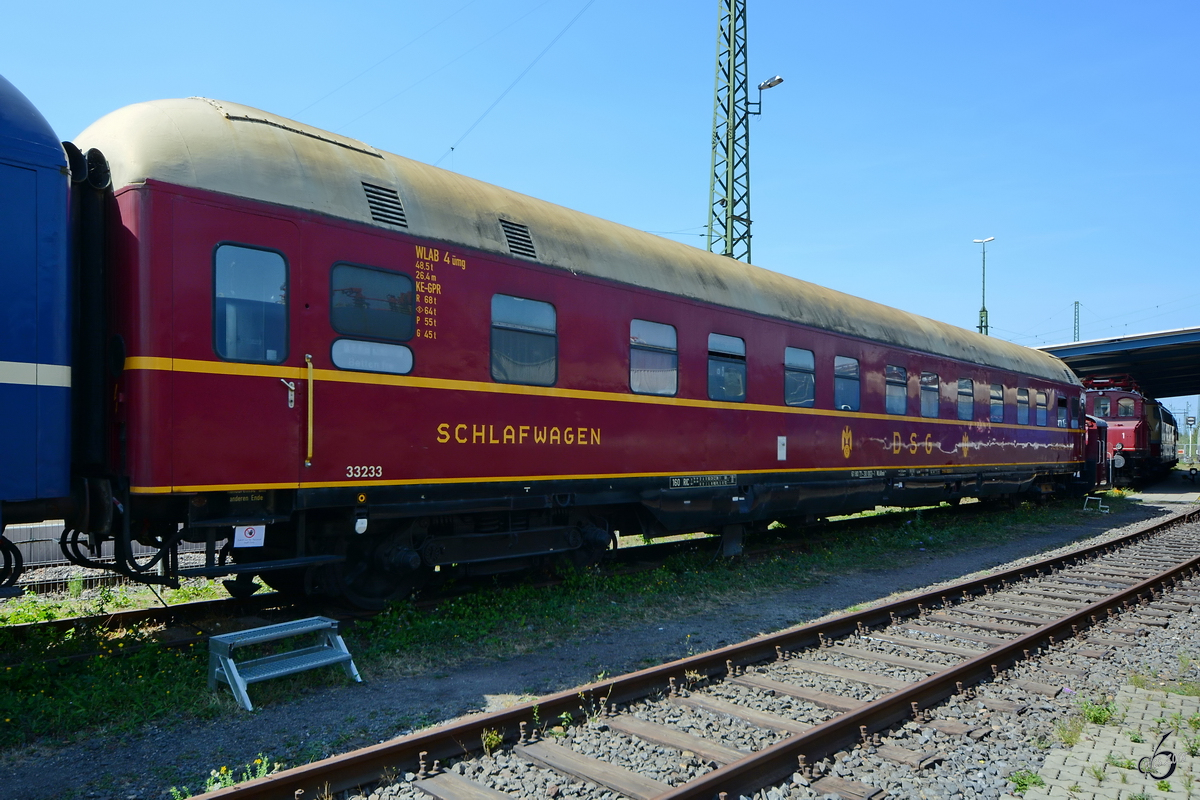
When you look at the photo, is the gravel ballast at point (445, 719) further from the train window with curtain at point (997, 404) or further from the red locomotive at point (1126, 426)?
the red locomotive at point (1126, 426)

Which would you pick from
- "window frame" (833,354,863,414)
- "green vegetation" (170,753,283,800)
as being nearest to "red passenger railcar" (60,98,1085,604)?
"window frame" (833,354,863,414)

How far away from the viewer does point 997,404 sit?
16375mm

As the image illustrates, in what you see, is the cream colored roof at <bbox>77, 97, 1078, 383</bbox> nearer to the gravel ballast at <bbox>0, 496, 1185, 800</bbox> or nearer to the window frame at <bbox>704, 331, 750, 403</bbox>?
the window frame at <bbox>704, 331, 750, 403</bbox>

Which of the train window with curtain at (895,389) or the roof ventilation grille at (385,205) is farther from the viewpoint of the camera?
the train window with curtain at (895,389)

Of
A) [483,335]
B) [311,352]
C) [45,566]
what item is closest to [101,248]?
[311,352]

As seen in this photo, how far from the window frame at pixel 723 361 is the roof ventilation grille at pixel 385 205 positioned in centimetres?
407

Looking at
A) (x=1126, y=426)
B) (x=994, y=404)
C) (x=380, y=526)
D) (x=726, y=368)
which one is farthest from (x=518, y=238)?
(x=1126, y=426)

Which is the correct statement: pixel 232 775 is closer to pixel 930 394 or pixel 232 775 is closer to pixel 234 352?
pixel 234 352

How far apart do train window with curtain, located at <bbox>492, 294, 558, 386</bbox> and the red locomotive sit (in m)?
24.0

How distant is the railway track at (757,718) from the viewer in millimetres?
3938

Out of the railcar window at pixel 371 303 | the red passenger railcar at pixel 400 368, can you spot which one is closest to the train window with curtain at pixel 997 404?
the red passenger railcar at pixel 400 368

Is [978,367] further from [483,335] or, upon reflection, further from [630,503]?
[483,335]

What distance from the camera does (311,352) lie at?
5957 mm

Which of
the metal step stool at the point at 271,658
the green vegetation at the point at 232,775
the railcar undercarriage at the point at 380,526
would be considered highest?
the railcar undercarriage at the point at 380,526
